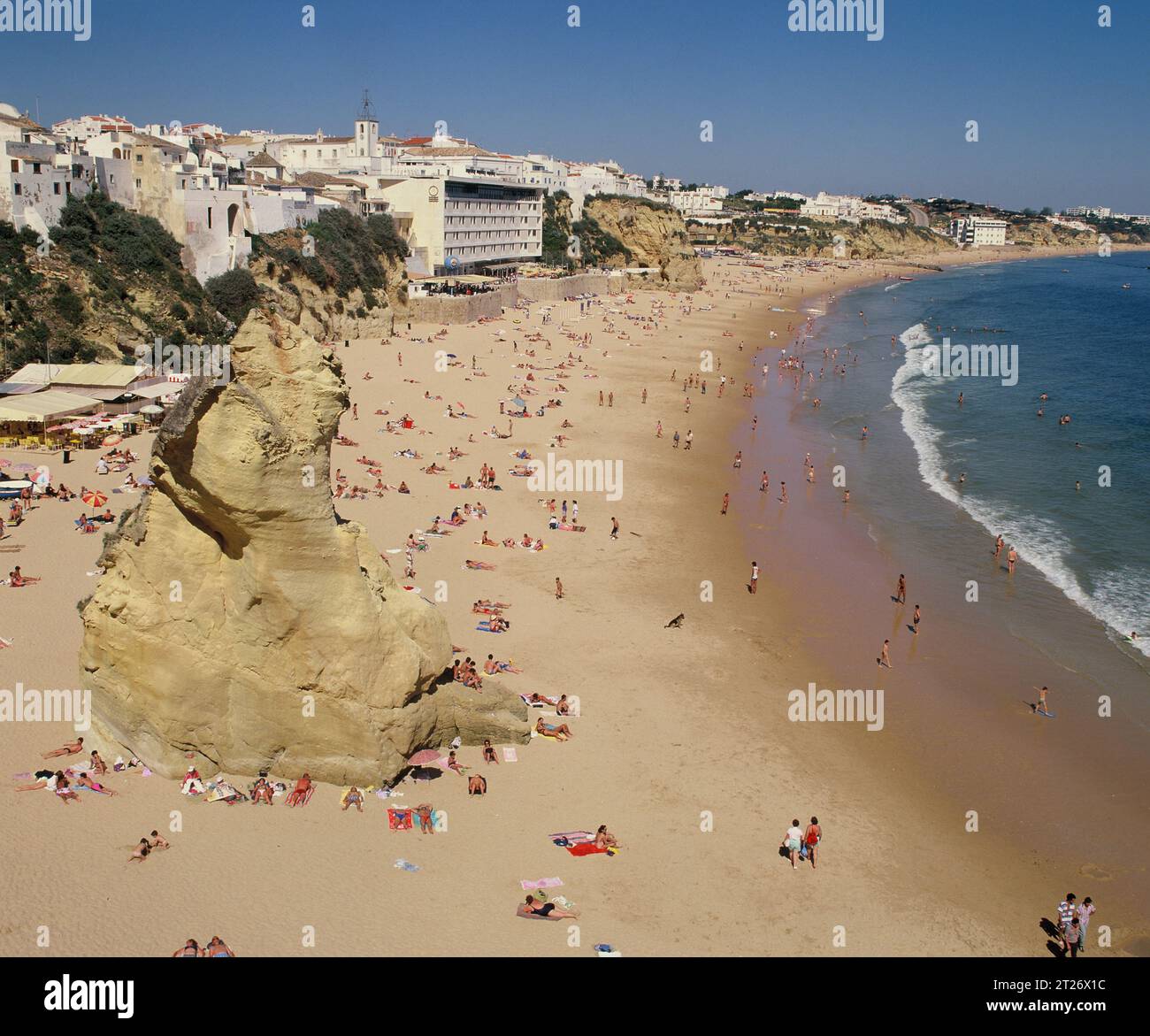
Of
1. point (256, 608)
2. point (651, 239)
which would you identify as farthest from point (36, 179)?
point (651, 239)

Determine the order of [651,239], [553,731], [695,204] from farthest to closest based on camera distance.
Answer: [695,204] → [651,239] → [553,731]

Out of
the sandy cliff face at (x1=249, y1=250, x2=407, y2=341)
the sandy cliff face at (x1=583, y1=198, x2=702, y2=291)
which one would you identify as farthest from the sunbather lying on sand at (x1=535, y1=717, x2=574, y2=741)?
the sandy cliff face at (x1=583, y1=198, x2=702, y2=291)

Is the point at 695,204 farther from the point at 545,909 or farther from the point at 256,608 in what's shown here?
the point at 545,909

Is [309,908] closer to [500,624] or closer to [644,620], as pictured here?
[500,624]

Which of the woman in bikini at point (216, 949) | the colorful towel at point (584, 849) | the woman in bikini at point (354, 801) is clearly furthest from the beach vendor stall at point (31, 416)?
the colorful towel at point (584, 849)

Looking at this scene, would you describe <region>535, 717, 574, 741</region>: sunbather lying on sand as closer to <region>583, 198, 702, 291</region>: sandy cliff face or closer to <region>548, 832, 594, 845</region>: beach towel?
<region>548, 832, 594, 845</region>: beach towel

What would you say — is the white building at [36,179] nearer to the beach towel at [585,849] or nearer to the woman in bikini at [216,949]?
the woman in bikini at [216,949]
